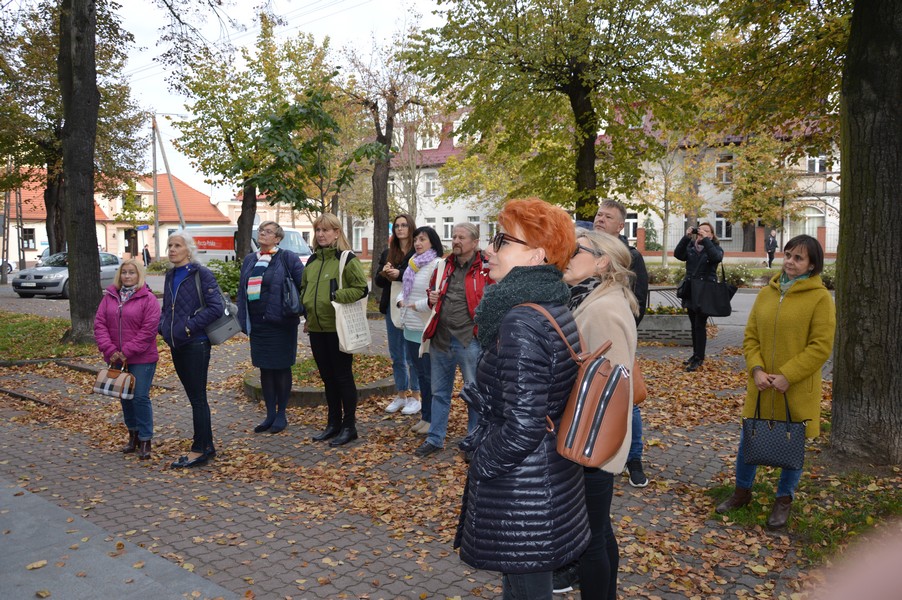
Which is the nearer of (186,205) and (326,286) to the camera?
(326,286)

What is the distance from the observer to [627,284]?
3480 mm

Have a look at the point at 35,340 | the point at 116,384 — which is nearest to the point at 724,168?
the point at 35,340

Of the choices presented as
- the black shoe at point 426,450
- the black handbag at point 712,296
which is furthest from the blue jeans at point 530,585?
the black handbag at point 712,296

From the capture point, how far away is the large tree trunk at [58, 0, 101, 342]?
41.6ft

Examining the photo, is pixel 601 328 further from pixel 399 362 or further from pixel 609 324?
pixel 399 362

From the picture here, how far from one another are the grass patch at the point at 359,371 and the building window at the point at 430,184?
4985 centimetres

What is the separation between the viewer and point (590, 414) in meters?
2.67

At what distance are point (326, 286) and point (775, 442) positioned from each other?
421 cm

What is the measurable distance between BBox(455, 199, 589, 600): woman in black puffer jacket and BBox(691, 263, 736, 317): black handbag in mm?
7682

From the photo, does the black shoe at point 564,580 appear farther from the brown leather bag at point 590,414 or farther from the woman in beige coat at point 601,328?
the brown leather bag at point 590,414

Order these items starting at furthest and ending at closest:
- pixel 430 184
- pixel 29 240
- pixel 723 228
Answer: pixel 29 240 → pixel 430 184 → pixel 723 228

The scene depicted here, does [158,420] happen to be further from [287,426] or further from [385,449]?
[385,449]

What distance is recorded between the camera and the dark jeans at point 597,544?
3.20 meters

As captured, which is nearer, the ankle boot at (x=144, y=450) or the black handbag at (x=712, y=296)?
the ankle boot at (x=144, y=450)
